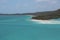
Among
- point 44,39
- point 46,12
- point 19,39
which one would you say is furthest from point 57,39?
point 46,12

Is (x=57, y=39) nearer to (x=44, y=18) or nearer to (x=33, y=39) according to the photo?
(x=33, y=39)

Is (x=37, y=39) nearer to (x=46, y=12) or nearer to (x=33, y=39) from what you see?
(x=33, y=39)

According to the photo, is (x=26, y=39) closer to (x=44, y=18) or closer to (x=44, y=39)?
(x=44, y=39)

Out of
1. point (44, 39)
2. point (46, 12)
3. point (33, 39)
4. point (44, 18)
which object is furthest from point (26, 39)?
point (46, 12)

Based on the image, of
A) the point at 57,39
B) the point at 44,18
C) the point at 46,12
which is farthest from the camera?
the point at 46,12

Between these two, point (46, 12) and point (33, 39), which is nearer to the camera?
point (33, 39)

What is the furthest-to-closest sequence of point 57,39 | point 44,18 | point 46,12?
point 46,12
point 44,18
point 57,39

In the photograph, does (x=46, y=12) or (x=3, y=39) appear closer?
(x=3, y=39)

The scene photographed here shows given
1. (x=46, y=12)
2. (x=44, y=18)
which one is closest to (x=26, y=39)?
(x=44, y=18)
